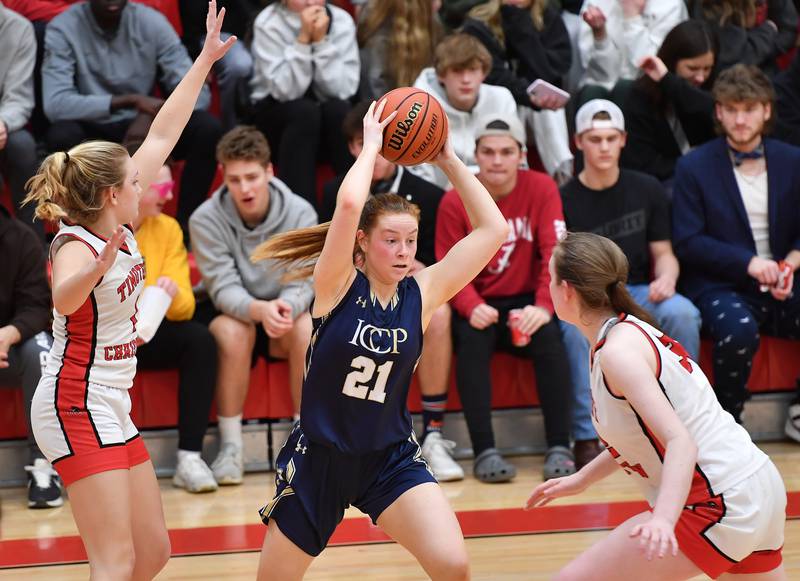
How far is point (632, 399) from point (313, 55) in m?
4.16

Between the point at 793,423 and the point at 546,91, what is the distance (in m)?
2.19

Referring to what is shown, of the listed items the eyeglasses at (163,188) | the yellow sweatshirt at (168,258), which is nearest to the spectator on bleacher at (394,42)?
the eyeglasses at (163,188)

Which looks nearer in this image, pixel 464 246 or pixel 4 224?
pixel 464 246

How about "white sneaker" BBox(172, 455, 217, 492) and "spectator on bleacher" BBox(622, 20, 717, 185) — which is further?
"spectator on bleacher" BBox(622, 20, 717, 185)

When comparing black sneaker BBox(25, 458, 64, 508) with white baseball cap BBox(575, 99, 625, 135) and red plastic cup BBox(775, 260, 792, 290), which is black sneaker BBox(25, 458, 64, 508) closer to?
white baseball cap BBox(575, 99, 625, 135)

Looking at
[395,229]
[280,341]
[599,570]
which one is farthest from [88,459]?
[280,341]

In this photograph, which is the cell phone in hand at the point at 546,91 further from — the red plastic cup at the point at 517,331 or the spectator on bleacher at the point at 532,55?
the red plastic cup at the point at 517,331

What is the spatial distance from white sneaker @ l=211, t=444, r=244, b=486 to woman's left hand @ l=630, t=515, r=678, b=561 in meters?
3.16

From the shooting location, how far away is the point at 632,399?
2.76m

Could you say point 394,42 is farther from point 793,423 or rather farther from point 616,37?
point 793,423

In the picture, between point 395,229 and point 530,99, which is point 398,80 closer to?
point 530,99

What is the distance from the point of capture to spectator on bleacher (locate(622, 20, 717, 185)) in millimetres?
6508

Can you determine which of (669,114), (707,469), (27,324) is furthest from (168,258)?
(707,469)

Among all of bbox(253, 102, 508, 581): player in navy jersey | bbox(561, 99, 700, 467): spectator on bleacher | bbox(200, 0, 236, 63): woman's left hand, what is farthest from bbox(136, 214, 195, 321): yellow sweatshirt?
bbox(253, 102, 508, 581): player in navy jersey
